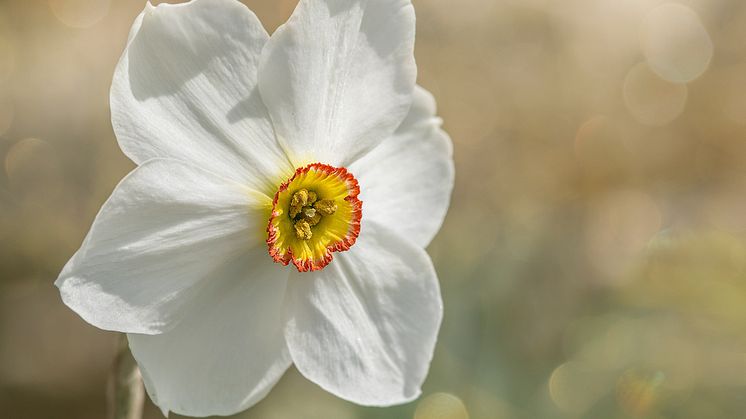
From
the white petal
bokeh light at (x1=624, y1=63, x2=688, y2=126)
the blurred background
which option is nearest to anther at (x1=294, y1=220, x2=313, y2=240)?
the white petal

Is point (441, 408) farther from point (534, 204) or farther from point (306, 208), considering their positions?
point (306, 208)

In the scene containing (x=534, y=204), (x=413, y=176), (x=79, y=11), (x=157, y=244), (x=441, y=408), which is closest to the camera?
(x=157, y=244)

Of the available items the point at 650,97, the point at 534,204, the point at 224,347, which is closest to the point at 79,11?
the point at 534,204

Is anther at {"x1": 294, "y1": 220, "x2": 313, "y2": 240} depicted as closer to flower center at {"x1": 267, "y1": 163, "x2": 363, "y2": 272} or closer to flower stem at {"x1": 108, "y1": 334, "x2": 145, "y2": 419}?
flower center at {"x1": 267, "y1": 163, "x2": 363, "y2": 272}

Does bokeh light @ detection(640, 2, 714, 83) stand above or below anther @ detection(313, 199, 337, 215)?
below

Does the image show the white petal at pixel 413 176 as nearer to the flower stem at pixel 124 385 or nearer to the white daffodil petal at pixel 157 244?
the white daffodil petal at pixel 157 244

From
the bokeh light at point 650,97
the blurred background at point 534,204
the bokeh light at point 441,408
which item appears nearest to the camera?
the bokeh light at point 441,408

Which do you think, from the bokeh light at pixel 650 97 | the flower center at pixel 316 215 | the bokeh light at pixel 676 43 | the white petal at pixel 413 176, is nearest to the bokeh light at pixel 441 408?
the white petal at pixel 413 176
